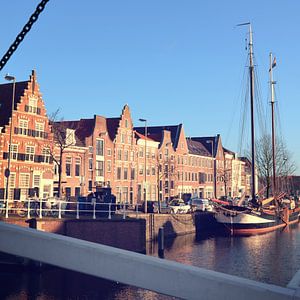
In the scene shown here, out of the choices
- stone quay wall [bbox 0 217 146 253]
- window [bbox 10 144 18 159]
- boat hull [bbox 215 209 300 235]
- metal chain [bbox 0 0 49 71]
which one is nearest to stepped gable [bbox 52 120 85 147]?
window [bbox 10 144 18 159]

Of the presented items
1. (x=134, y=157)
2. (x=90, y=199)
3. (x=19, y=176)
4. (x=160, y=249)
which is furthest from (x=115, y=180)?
(x=160, y=249)

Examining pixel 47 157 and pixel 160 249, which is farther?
pixel 47 157

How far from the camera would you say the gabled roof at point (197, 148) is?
7469cm

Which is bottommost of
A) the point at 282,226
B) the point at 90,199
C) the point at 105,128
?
the point at 282,226

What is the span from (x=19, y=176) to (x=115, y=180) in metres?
15.5

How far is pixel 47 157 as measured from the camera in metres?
39.8

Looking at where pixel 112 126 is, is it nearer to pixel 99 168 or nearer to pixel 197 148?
pixel 99 168

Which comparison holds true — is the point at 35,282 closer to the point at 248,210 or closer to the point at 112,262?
the point at 112,262

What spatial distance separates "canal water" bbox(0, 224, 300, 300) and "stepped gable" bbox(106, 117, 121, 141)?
2023 centimetres

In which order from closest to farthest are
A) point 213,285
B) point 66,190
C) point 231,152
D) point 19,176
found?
point 213,285 → point 19,176 → point 66,190 → point 231,152

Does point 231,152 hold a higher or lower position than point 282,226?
higher

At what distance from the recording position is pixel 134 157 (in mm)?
54531

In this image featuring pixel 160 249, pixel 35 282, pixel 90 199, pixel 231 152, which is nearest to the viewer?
pixel 35 282

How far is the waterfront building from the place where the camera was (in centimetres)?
3609
